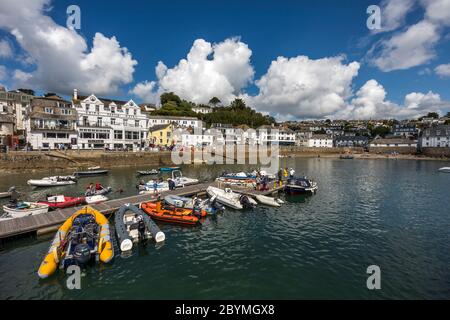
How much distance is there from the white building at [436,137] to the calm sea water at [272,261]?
4647 inches

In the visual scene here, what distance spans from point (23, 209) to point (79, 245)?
11.6 metres

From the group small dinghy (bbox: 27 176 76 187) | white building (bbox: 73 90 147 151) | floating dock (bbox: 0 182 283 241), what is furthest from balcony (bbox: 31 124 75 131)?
floating dock (bbox: 0 182 283 241)

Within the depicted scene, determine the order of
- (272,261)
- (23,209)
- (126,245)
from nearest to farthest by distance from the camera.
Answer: (272,261), (126,245), (23,209)

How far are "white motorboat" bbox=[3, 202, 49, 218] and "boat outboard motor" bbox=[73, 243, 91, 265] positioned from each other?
1105 centimetres

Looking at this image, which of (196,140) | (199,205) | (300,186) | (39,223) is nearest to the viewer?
(39,223)

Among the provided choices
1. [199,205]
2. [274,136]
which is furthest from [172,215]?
[274,136]

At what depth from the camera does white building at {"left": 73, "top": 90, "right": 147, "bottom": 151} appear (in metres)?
63.1

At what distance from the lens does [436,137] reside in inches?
4377

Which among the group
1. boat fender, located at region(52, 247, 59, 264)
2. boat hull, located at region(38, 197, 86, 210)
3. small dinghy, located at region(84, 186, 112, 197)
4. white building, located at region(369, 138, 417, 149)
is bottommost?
boat fender, located at region(52, 247, 59, 264)

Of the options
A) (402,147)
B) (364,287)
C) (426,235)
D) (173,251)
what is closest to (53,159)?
(173,251)

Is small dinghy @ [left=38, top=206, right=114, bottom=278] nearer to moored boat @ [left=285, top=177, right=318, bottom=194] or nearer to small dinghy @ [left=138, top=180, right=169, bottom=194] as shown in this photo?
small dinghy @ [left=138, top=180, right=169, bottom=194]

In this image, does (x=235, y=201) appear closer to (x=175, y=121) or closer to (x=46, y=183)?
(x=46, y=183)

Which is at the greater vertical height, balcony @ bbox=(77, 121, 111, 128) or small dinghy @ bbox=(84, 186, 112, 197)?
balcony @ bbox=(77, 121, 111, 128)
